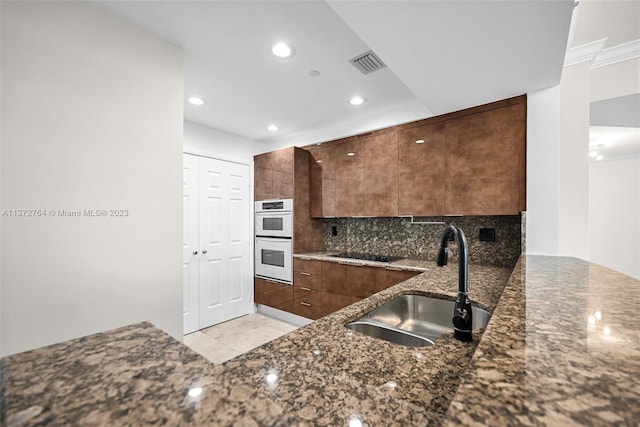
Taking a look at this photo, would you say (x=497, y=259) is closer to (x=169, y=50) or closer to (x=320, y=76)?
(x=320, y=76)

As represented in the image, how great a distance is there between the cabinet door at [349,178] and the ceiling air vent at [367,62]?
3.51ft

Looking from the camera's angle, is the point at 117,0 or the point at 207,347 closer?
Result: the point at 117,0

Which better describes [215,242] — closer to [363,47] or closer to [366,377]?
[363,47]

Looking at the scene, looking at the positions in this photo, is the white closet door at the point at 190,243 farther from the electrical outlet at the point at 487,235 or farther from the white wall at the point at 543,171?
the white wall at the point at 543,171

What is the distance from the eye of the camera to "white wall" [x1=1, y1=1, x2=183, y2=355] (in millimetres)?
1289

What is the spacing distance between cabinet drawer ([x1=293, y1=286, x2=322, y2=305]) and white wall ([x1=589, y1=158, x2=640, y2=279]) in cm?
559

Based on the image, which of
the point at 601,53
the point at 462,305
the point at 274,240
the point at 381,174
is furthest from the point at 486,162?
the point at 274,240

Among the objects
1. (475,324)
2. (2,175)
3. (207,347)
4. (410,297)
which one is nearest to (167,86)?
(2,175)

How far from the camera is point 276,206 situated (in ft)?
12.2

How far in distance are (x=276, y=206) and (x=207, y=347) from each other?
1857 millimetres

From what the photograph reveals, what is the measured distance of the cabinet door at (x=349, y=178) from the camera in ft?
10.6

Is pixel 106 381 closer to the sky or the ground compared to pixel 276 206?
closer to the ground

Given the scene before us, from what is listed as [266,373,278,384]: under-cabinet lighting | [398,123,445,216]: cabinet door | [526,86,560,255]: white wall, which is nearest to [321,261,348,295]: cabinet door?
[398,123,445,216]: cabinet door

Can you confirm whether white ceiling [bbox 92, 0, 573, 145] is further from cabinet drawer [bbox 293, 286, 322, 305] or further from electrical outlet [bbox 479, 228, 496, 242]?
cabinet drawer [bbox 293, 286, 322, 305]
